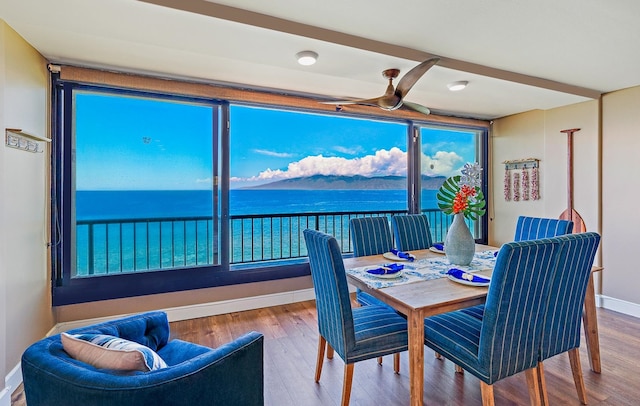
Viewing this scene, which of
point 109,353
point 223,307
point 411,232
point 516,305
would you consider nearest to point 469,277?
point 516,305

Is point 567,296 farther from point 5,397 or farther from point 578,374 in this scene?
point 5,397

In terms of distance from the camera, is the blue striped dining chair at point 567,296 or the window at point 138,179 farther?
the window at point 138,179

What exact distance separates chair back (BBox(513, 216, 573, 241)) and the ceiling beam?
1.28 meters

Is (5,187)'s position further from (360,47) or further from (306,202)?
(306,202)

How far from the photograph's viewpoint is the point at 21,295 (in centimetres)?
217

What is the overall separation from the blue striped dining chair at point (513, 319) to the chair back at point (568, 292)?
0.19 ft

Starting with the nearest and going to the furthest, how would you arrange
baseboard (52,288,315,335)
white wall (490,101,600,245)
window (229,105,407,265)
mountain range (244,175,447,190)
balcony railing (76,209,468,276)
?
baseboard (52,288,315,335), balcony railing (76,209,468,276), white wall (490,101,600,245), window (229,105,407,265), mountain range (244,175,447,190)

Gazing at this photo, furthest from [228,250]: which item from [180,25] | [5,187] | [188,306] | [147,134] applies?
[180,25]

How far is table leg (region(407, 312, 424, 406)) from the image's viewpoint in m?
1.55

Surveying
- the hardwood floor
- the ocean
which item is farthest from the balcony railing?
the hardwood floor

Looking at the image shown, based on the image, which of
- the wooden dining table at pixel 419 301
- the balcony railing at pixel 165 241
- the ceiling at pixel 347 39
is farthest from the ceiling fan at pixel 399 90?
the balcony railing at pixel 165 241

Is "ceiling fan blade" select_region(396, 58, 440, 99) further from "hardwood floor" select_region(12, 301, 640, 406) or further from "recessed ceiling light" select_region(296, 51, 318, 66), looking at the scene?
"hardwood floor" select_region(12, 301, 640, 406)

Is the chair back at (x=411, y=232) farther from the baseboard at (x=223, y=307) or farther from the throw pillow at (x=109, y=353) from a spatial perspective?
the throw pillow at (x=109, y=353)

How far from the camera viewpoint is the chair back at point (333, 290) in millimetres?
1635
